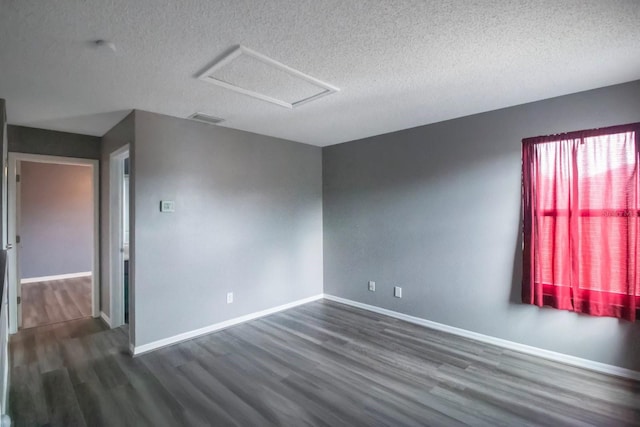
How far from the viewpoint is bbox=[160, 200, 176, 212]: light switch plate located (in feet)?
11.0

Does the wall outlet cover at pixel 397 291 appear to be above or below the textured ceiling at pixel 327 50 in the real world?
below

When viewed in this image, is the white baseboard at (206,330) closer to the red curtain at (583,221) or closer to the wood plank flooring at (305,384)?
the wood plank flooring at (305,384)

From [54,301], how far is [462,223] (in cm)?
603

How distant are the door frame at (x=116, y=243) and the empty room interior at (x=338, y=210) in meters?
0.03

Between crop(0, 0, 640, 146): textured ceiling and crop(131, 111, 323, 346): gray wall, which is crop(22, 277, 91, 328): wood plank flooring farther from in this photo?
crop(0, 0, 640, 146): textured ceiling

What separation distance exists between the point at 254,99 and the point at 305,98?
481 mm

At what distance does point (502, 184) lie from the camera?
3.28 meters

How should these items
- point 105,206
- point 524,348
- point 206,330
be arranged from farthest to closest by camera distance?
point 105,206
point 206,330
point 524,348

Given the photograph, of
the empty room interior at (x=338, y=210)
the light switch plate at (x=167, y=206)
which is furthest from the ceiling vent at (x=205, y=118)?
the light switch plate at (x=167, y=206)

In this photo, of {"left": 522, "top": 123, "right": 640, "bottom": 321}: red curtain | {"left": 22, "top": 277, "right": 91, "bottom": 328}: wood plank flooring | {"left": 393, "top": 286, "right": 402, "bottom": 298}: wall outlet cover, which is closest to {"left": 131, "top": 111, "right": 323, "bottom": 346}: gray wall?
{"left": 393, "top": 286, "right": 402, "bottom": 298}: wall outlet cover

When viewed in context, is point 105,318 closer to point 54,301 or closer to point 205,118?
point 54,301

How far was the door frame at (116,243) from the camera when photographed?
153 inches

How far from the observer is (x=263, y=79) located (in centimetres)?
254

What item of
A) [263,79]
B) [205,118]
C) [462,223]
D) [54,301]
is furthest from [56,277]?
[462,223]
